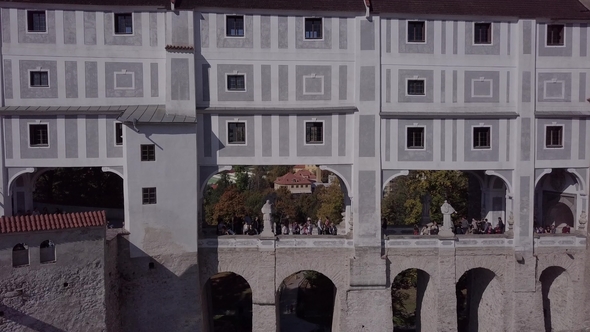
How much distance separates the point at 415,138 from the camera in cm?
2627

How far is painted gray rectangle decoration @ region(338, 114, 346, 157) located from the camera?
25984 mm

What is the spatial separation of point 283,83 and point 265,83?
0.97 meters

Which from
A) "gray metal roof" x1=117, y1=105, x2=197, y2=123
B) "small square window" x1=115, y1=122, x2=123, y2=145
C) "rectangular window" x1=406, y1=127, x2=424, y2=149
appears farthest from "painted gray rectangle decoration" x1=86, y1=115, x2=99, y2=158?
"rectangular window" x1=406, y1=127, x2=424, y2=149

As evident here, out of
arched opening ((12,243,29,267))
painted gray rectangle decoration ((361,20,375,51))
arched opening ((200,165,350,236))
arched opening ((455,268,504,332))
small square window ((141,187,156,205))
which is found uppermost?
painted gray rectangle decoration ((361,20,375,51))

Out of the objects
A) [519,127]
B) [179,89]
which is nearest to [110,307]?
[179,89]

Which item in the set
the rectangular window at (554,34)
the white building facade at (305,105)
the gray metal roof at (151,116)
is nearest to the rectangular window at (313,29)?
the white building facade at (305,105)

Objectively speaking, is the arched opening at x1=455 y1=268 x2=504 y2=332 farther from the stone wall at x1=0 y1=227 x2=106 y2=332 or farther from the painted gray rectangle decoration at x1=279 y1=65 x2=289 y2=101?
the stone wall at x1=0 y1=227 x2=106 y2=332

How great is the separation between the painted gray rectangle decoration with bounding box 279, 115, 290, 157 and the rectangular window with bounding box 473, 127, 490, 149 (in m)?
10.3

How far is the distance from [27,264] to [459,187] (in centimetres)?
3484

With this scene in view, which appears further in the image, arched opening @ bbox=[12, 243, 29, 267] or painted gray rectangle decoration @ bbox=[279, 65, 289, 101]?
painted gray rectangle decoration @ bbox=[279, 65, 289, 101]

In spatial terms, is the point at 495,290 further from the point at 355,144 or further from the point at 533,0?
the point at 533,0

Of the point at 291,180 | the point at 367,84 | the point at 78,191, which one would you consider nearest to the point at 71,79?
the point at 367,84

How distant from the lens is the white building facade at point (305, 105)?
24.4m

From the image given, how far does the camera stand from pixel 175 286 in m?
24.0
